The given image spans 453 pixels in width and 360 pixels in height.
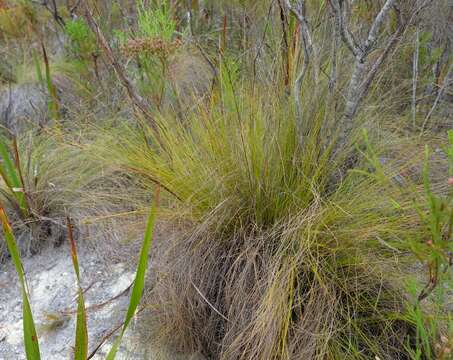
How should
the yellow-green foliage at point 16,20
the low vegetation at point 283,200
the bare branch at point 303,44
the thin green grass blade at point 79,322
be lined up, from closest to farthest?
the thin green grass blade at point 79,322, the low vegetation at point 283,200, the bare branch at point 303,44, the yellow-green foliage at point 16,20

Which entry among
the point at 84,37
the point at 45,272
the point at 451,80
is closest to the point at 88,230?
the point at 45,272

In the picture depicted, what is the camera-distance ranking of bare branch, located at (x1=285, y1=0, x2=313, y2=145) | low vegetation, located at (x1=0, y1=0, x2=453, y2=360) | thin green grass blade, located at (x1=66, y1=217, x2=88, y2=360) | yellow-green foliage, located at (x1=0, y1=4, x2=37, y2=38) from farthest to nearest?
yellow-green foliage, located at (x1=0, y1=4, x2=37, y2=38), bare branch, located at (x1=285, y1=0, x2=313, y2=145), low vegetation, located at (x1=0, y1=0, x2=453, y2=360), thin green grass blade, located at (x1=66, y1=217, x2=88, y2=360)

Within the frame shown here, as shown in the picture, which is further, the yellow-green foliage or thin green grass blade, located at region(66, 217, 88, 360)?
the yellow-green foliage

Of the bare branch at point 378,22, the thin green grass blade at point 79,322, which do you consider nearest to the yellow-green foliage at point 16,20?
the bare branch at point 378,22

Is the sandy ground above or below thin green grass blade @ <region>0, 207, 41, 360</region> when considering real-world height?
below

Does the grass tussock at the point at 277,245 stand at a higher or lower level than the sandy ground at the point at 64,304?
higher

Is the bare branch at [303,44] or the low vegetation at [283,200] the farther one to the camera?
the bare branch at [303,44]

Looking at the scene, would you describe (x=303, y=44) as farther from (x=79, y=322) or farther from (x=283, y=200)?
(x=79, y=322)

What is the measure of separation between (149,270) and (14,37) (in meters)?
2.79

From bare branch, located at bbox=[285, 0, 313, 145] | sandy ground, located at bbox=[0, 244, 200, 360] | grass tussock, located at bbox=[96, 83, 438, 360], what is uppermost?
bare branch, located at bbox=[285, 0, 313, 145]

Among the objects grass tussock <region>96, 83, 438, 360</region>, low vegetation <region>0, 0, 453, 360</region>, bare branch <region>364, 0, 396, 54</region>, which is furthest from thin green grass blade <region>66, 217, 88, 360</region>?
bare branch <region>364, 0, 396, 54</region>

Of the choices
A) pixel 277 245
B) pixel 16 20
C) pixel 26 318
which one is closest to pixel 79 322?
pixel 26 318

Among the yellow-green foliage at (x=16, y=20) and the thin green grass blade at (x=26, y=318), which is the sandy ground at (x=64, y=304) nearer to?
the thin green grass blade at (x=26, y=318)

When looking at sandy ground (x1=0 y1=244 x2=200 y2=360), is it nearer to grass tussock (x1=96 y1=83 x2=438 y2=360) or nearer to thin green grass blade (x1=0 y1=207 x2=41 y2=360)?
grass tussock (x1=96 y1=83 x2=438 y2=360)
